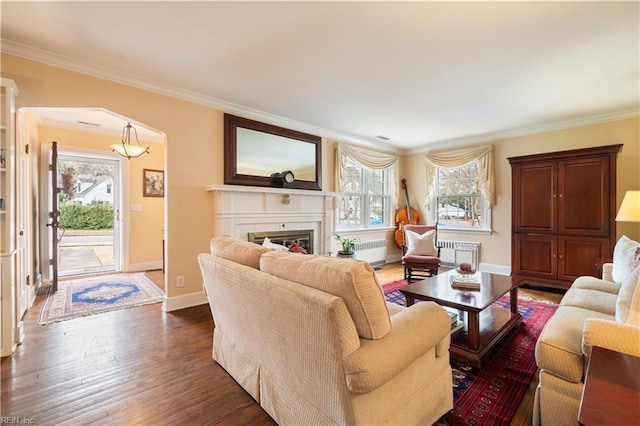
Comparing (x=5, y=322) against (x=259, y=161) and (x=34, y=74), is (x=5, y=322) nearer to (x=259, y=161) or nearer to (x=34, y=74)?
(x=34, y=74)

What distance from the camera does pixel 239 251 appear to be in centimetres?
191

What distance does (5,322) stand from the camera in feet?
7.39

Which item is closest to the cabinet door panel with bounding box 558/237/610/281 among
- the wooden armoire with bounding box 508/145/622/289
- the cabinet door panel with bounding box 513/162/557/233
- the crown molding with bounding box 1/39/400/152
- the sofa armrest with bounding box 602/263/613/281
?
the wooden armoire with bounding box 508/145/622/289

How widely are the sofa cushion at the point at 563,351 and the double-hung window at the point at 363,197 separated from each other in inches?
144

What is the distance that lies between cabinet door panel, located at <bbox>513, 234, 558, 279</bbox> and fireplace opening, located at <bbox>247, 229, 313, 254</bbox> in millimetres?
3131

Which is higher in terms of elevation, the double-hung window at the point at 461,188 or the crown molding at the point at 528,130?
the crown molding at the point at 528,130

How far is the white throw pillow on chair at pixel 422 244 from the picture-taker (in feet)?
15.0

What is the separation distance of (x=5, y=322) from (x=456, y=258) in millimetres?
5939

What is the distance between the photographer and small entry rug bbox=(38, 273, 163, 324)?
3.18 meters

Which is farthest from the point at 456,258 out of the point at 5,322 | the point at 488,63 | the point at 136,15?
the point at 5,322

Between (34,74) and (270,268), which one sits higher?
(34,74)

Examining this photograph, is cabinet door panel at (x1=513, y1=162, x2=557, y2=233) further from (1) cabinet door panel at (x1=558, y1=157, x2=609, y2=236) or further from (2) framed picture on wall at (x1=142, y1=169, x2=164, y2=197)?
(2) framed picture on wall at (x1=142, y1=169, x2=164, y2=197)

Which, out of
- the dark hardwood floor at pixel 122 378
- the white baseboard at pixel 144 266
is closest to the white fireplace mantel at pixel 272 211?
the dark hardwood floor at pixel 122 378

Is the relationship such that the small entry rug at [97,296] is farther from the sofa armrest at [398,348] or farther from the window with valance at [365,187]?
the sofa armrest at [398,348]
